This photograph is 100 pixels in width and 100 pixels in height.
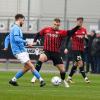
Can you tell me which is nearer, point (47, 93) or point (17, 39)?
point (47, 93)

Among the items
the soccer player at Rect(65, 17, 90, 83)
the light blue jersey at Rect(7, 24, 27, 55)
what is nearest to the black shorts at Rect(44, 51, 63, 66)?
the light blue jersey at Rect(7, 24, 27, 55)

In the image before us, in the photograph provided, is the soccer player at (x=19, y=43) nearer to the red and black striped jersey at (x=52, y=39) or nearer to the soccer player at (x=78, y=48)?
the red and black striped jersey at (x=52, y=39)

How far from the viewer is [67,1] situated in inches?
1523

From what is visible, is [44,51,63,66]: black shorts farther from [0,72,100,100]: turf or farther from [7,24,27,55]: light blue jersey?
[7,24,27,55]: light blue jersey

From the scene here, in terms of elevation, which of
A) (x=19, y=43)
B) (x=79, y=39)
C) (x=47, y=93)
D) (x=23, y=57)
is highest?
(x=19, y=43)

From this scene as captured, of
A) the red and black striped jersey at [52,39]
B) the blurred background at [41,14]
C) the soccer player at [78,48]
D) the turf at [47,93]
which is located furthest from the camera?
the blurred background at [41,14]

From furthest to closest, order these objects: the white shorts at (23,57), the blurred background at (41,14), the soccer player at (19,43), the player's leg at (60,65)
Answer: the blurred background at (41,14), the player's leg at (60,65), the white shorts at (23,57), the soccer player at (19,43)

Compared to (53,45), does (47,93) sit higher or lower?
lower

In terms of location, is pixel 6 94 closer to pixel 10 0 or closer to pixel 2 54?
pixel 2 54

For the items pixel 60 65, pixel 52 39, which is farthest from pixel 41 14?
pixel 60 65

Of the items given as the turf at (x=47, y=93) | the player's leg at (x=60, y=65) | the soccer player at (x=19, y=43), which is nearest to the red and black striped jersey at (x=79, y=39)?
the player's leg at (x=60, y=65)

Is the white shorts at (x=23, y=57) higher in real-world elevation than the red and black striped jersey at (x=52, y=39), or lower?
lower

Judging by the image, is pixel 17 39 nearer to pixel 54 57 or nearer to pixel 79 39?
pixel 54 57

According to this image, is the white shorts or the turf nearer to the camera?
the turf
